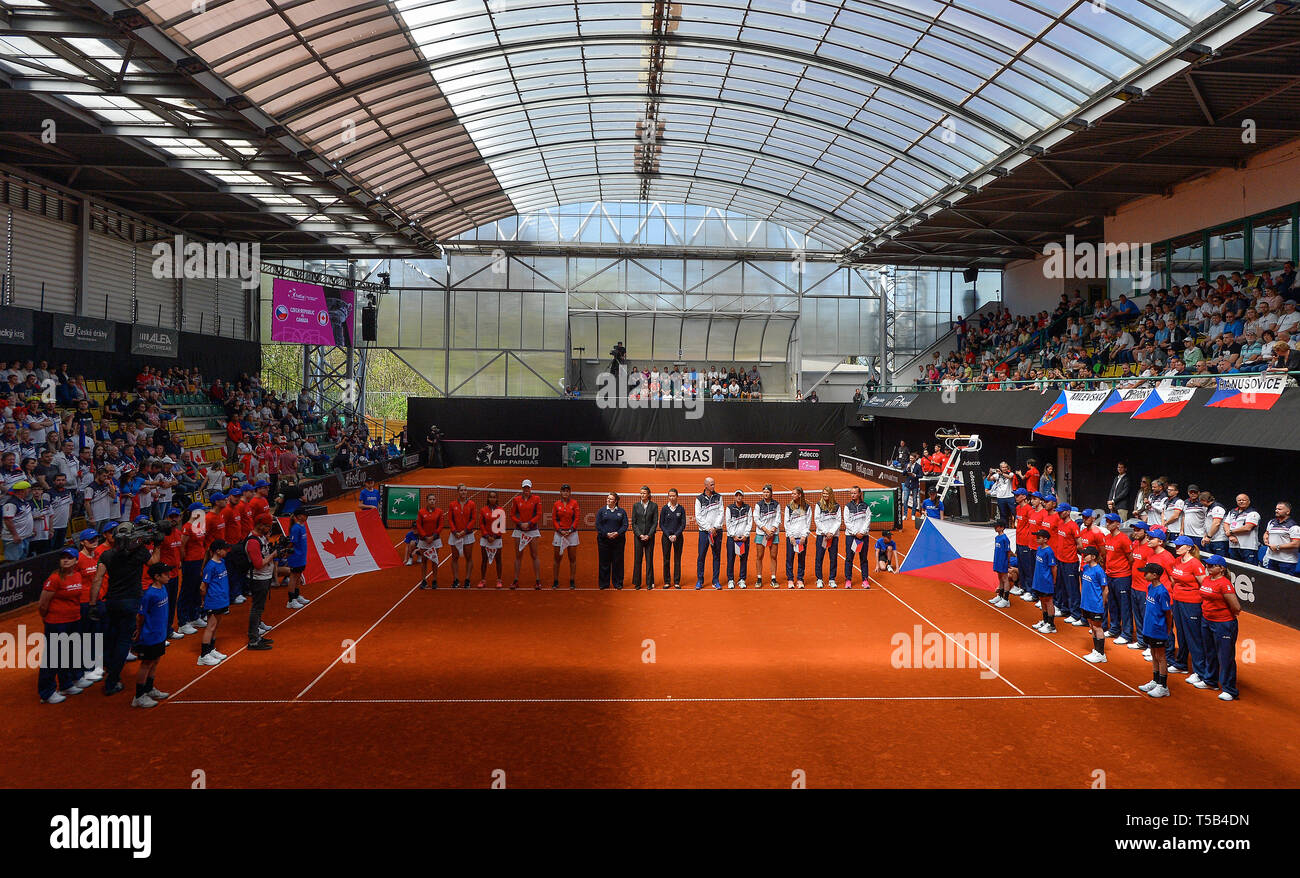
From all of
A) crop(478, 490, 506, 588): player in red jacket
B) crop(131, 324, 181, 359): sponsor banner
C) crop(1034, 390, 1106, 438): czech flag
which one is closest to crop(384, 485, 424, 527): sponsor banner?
crop(478, 490, 506, 588): player in red jacket

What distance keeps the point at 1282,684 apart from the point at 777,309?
36544 millimetres

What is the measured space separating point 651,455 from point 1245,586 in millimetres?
27730

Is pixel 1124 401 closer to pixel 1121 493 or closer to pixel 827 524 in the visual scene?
pixel 1121 493

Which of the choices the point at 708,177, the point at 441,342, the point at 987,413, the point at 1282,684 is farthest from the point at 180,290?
the point at 1282,684

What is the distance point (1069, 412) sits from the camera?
2127 centimetres

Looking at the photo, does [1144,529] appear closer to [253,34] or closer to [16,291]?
[253,34]

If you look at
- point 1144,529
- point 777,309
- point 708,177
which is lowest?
point 1144,529

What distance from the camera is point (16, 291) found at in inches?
944

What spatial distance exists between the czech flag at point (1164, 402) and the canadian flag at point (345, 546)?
17.3 metres

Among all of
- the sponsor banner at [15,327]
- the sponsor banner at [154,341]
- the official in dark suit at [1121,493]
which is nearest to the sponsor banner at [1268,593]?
the official in dark suit at [1121,493]

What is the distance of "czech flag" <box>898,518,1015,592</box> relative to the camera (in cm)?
1502

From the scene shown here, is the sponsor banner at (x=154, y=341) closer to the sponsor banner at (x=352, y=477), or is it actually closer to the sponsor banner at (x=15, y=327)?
the sponsor banner at (x=15, y=327)

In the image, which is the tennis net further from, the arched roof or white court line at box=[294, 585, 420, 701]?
the arched roof
